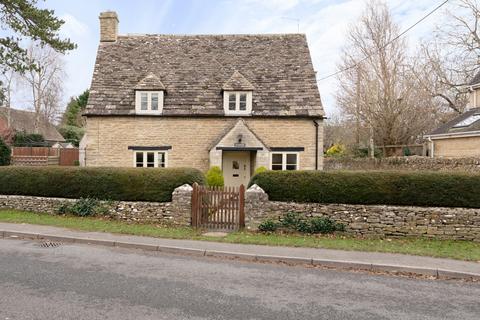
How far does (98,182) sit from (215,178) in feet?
18.1

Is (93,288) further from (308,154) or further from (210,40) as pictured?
(210,40)

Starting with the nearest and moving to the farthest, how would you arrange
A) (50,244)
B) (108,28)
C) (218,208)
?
(50,244) < (218,208) < (108,28)

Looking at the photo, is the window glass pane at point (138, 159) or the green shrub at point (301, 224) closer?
the green shrub at point (301, 224)

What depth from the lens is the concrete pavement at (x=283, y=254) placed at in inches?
302

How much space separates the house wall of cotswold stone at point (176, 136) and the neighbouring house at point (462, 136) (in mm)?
13822

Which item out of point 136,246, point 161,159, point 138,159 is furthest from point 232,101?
point 136,246

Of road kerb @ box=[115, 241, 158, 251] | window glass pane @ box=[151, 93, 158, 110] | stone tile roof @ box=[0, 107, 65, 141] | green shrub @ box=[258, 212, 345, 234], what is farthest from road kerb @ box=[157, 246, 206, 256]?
stone tile roof @ box=[0, 107, 65, 141]

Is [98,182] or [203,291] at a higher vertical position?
[98,182]

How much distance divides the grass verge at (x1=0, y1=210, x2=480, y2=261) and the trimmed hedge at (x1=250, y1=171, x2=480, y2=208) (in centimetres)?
124

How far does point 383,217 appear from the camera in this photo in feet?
35.4

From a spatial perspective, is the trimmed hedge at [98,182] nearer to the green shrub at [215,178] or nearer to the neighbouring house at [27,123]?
the green shrub at [215,178]

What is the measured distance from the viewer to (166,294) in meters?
5.74

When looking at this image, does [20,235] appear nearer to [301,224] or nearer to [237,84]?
[301,224]

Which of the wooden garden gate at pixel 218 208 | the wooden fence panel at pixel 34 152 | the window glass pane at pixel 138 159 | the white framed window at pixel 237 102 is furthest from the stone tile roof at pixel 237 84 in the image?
the wooden fence panel at pixel 34 152
